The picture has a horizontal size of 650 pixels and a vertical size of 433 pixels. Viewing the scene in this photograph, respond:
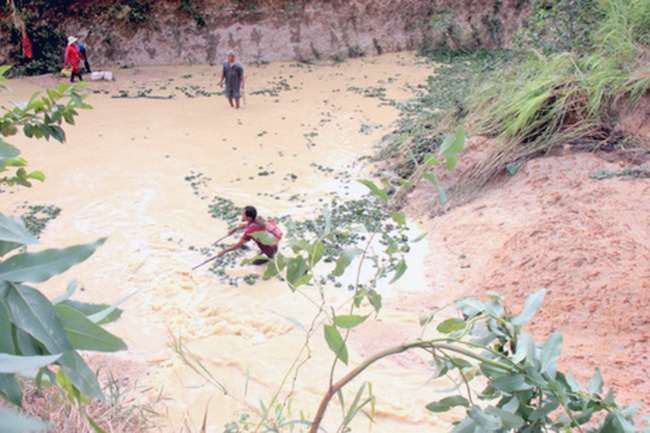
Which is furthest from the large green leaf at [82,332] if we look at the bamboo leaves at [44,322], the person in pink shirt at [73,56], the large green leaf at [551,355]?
the person in pink shirt at [73,56]

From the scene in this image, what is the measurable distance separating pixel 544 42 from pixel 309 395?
20.6ft

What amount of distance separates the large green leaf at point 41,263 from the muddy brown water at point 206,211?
0.75 m

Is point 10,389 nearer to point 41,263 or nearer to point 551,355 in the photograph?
point 41,263

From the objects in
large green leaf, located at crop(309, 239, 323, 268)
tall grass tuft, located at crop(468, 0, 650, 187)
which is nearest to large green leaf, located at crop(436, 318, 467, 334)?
large green leaf, located at crop(309, 239, 323, 268)

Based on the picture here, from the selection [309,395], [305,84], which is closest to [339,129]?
[305,84]

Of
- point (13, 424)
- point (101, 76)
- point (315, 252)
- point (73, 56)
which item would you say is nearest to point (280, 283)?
point (315, 252)

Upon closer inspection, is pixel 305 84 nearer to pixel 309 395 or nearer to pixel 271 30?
pixel 271 30

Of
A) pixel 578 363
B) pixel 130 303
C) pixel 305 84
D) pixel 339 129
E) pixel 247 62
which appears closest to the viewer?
pixel 578 363

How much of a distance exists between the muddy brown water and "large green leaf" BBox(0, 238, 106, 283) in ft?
2.47

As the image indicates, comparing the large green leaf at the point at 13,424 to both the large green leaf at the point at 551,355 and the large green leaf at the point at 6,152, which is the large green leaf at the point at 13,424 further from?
the large green leaf at the point at 551,355

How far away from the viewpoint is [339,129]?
884 cm

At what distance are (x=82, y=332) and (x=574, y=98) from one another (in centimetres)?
610

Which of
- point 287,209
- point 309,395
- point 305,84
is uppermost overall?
point 305,84

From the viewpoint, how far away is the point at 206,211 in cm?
640
